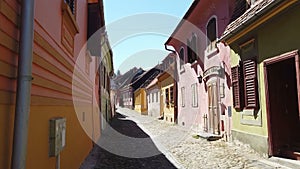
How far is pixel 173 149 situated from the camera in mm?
8516

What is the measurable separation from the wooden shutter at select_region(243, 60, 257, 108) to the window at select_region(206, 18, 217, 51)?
3286 millimetres

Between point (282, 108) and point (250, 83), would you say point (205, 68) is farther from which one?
point (282, 108)

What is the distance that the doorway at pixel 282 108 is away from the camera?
6203 millimetres

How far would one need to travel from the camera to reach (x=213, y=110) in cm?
1073

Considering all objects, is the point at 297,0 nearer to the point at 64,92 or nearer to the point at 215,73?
the point at 64,92

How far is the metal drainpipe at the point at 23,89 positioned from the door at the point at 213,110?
8648mm

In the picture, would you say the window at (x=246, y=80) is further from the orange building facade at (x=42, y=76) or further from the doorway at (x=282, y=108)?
the orange building facade at (x=42, y=76)

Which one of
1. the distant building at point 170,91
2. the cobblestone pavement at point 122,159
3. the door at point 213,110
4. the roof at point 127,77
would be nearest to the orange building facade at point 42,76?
the cobblestone pavement at point 122,159

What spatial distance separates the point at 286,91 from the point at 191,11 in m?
6.43

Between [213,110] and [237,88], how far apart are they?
305cm

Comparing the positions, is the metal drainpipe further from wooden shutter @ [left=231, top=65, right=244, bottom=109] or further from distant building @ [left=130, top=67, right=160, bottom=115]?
distant building @ [left=130, top=67, right=160, bottom=115]

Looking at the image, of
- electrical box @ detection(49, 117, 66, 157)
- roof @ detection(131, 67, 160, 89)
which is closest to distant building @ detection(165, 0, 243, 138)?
electrical box @ detection(49, 117, 66, 157)

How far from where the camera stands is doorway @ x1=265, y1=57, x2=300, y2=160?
6.20m

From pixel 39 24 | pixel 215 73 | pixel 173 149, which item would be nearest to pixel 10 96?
pixel 39 24
